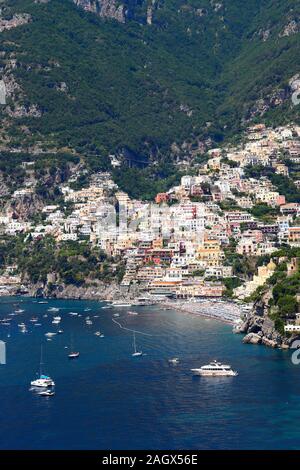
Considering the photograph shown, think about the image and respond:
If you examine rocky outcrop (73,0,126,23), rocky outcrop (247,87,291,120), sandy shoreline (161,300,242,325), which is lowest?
sandy shoreline (161,300,242,325)

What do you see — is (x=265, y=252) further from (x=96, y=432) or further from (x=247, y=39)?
(x=247, y=39)

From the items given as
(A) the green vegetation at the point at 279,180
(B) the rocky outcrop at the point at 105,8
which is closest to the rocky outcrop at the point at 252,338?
(A) the green vegetation at the point at 279,180

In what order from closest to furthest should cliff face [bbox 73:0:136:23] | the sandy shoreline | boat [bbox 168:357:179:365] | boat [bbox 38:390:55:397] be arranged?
boat [bbox 38:390:55:397]
boat [bbox 168:357:179:365]
the sandy shoreline
cliff face [bbox 73:0:136:23]

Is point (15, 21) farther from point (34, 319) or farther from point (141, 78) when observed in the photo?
point (34, 319)

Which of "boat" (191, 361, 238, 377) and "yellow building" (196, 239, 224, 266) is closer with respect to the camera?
"boat" (191, 361, 238, 377)

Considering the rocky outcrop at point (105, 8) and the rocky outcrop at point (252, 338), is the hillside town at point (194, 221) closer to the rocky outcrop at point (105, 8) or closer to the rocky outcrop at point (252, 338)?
the rocky outcrop at point (252, 338)

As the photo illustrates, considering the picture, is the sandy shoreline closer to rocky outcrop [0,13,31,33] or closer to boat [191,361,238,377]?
boat [191,361,238,377]

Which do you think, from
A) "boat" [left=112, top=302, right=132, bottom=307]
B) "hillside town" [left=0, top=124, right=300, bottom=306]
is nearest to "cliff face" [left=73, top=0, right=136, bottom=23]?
"hillside town" [left=0, top=124, right=300, bottom=306]
